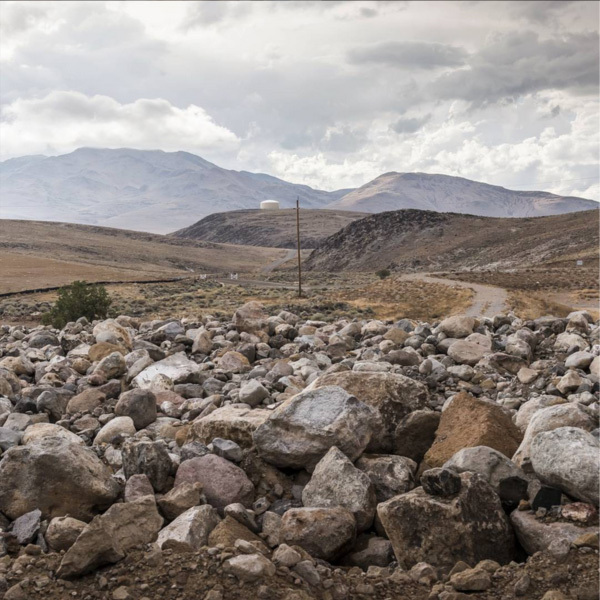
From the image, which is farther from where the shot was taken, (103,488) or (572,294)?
(572,294)

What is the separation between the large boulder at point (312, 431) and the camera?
6.91 metres

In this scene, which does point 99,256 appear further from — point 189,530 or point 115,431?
point 189,530

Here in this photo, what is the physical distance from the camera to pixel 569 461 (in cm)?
573

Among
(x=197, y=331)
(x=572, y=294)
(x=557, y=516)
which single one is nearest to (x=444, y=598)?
(x=557, y=516)

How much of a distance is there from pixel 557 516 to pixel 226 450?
369 centimetres

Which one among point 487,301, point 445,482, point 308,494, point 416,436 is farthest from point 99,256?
point 445,482

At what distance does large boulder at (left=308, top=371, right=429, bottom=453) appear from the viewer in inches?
314

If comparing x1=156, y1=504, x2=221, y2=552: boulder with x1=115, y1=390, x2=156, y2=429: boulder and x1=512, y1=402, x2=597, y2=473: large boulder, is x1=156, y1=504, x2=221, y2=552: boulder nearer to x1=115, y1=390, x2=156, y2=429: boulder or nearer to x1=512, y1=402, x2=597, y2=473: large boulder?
x1=512, y1=402, x2=597, y2=473: large boulder

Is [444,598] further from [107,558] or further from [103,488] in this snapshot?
[103,488]

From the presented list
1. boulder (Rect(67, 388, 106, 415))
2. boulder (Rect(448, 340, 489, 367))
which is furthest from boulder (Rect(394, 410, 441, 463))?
boulder (Rect(67, 388, 106, 415))

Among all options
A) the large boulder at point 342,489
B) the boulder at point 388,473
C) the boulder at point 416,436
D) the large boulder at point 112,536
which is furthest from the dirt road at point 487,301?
the large boulder at point 112,536

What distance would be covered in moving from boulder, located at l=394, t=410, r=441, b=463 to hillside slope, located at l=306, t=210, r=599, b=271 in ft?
220

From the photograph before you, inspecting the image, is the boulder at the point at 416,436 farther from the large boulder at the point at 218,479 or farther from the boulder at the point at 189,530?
the boulder at the point at 189,530

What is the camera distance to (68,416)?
10.3 meters
